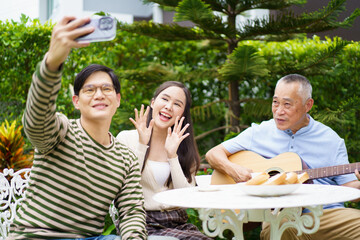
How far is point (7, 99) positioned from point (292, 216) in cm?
412

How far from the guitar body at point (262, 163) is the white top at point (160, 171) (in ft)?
1.71

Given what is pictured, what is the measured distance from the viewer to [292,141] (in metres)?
3.27

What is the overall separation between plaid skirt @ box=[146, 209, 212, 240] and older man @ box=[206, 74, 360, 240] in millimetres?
528

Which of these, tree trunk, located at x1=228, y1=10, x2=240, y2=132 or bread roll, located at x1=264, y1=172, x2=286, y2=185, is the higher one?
tree trunk, located at x1=228, y1=10, x2=240, y2=132

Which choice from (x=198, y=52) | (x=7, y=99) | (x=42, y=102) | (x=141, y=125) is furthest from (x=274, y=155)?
(x=7, y=99)

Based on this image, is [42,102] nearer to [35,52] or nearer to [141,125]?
[141,125]

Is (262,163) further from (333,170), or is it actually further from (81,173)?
(81,173)

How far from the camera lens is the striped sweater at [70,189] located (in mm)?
2082

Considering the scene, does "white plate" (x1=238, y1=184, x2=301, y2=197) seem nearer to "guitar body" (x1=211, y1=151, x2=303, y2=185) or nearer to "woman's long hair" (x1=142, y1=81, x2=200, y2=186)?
"guitar body" (x1=211, y1=151, x2=303, y2=185)

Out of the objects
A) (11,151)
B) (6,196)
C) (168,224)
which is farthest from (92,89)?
(11,151)

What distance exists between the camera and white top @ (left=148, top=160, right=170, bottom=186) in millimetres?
2879

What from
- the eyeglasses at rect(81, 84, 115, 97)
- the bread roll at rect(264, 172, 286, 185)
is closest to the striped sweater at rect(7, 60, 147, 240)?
the eyeglasses at rect(81, 84, 115, 97)

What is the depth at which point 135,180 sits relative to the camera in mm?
2426

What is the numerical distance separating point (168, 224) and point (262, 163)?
2.84ft
